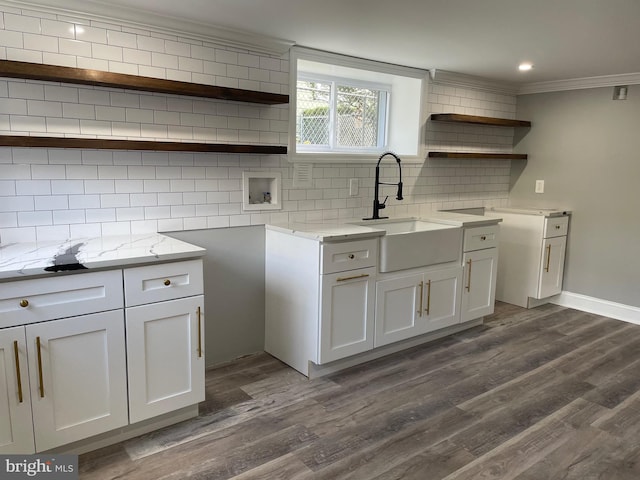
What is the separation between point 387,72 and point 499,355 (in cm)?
229

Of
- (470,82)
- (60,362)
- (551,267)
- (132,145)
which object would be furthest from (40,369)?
(551,267)

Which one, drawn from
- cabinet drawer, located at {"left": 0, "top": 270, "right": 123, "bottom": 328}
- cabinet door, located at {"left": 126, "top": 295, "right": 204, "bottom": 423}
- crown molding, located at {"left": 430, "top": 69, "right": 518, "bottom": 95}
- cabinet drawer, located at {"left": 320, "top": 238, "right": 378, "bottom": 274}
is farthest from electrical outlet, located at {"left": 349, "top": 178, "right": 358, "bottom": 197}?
cabinet drawer, located at {"left": 0, "top": 270, "right": 123, "bottom": 328}

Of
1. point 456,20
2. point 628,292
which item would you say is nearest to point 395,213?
point 456,20

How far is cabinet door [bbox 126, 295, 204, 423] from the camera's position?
2.20 meters

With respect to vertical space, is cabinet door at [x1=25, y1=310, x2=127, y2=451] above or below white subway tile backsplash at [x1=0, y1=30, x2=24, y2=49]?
below

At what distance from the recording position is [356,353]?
3.06m

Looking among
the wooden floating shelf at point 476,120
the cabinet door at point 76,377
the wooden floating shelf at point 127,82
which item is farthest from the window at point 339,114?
the cabinet door at point 76,377

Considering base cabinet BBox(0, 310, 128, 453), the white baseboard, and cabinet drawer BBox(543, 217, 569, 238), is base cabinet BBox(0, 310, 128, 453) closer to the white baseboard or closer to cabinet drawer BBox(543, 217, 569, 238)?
cabinet drawer BBox(543, 217, 569, 238)

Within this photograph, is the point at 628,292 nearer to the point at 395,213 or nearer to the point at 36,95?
the point at 395,213

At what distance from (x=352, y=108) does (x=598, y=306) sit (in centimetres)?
287

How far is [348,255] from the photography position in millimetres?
2898

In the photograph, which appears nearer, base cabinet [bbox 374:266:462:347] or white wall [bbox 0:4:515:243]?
white wall [bbox 0:4:515:243]

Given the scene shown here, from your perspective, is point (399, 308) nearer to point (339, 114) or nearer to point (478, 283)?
point (478, 283)

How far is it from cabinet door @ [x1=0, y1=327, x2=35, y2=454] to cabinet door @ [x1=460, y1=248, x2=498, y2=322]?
2.89m
